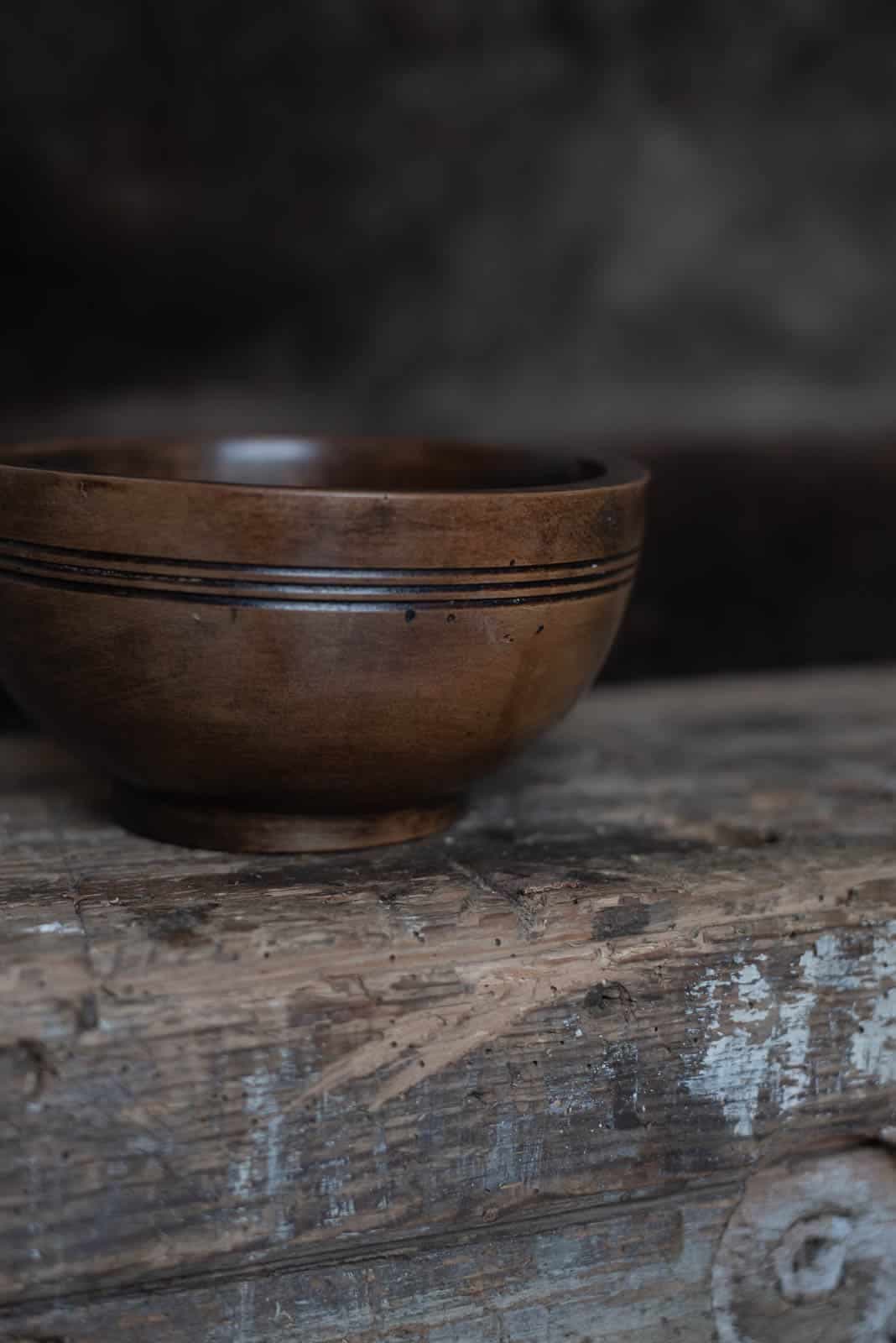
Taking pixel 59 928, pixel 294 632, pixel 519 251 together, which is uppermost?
pixel 519 251

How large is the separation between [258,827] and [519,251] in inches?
26.7

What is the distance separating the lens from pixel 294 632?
0.66 meters

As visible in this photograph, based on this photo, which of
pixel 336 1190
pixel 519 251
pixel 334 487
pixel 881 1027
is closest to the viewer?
pixel 336 1190

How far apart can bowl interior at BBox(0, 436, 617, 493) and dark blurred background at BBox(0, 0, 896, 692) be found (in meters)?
0.26

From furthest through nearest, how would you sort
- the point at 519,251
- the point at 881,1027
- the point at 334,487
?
the point at 519,251 → the point at 334,487 → the point at 881,1027

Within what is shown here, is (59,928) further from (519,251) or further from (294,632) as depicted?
(519,251)

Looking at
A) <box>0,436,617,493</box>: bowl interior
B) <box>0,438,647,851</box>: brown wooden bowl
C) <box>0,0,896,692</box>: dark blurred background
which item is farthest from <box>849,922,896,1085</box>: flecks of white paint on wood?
<box>0,0,896,692</box>: dark blurred background

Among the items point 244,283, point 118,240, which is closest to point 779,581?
point 244,283

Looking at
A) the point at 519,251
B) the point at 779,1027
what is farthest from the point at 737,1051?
the point at 519,251

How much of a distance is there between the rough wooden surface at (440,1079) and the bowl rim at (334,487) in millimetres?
198

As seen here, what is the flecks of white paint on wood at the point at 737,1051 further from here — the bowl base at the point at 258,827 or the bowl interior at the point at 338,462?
the bowl interior at the point at 338,462

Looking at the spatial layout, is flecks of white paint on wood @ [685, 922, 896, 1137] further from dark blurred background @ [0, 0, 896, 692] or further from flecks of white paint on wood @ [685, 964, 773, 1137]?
dark blurred background @ [0, 0, 896, 692]

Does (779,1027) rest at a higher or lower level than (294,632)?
lower

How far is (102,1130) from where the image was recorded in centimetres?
61
